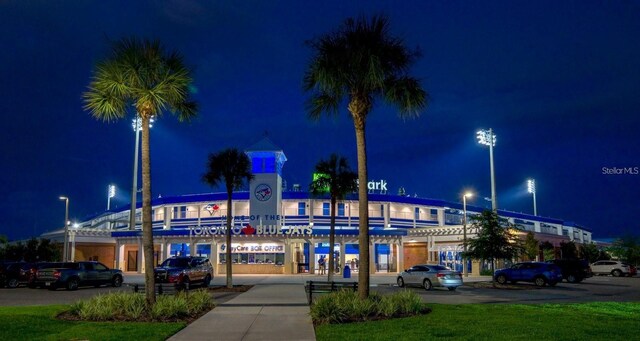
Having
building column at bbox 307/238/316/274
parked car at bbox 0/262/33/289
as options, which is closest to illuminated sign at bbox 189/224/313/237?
building column at bbox 307/238/316/274

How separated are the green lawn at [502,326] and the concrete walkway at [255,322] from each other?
2.76 ft

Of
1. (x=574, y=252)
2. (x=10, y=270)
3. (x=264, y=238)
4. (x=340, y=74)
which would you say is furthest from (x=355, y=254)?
(x=340, y=74)

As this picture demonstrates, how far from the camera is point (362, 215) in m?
17.9

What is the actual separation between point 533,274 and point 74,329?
92.2 ft

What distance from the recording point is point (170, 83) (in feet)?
59.6

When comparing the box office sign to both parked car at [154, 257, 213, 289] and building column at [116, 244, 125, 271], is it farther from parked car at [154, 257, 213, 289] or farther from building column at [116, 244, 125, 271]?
parked car at [154, 257, 213, 289]

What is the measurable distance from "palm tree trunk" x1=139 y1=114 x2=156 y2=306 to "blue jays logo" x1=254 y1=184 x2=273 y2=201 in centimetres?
3691

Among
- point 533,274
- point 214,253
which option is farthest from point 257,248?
point 533,274

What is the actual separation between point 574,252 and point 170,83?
52.7 metres

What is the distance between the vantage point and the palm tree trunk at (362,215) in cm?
1731

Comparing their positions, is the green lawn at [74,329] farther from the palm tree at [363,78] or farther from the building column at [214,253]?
the building column at [214,253]

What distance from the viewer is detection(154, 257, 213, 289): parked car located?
28484 millimetres

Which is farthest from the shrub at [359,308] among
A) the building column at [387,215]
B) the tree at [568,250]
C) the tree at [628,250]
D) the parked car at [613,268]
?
the tree at [628,250]

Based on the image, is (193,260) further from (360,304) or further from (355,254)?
(355,254)
